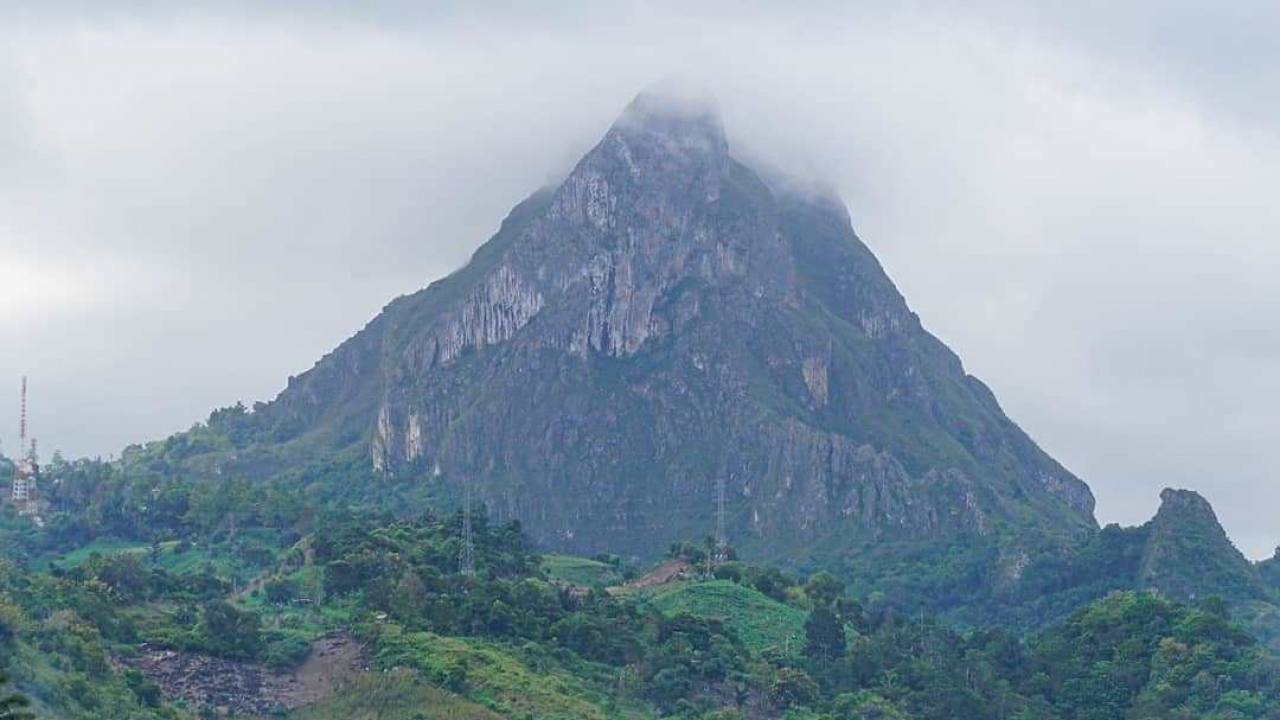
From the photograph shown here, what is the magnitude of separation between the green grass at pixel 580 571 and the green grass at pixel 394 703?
3922cm

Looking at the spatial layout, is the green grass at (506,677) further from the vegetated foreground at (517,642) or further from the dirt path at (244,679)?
the dirt path at (244,679)

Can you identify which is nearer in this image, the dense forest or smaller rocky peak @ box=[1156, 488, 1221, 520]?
the dense forest

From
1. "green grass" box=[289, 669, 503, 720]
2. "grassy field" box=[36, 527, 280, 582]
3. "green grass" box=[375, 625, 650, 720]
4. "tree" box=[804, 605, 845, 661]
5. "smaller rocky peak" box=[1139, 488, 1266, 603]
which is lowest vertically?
"green grass" box=[289, 669, 503, 720]

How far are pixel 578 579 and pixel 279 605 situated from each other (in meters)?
29.7

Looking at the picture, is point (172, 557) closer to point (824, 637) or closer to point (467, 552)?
point (467, 552)

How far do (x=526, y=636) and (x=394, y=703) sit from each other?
1741 centimetres

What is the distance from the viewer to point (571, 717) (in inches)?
4961

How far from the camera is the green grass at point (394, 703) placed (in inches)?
4835

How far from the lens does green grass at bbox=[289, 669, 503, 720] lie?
403 ft

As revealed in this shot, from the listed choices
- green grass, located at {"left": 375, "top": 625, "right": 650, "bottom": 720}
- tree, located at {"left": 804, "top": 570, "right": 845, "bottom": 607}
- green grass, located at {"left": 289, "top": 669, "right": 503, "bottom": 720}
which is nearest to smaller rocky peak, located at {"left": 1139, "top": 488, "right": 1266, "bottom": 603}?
tree, located at {"left": 804, "top": 570, "right": 845, "bottom": 607}

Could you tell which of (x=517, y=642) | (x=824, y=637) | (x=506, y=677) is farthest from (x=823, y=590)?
(x=506, y=677)

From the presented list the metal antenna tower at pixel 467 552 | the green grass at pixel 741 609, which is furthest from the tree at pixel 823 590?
the metal antenna tower at pixel 467 552

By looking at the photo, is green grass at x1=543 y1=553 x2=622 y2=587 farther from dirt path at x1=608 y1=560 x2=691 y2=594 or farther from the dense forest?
dirt path at x1=608 y1=560 x2=691 y2=594

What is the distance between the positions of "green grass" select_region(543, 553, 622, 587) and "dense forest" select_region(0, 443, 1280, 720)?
351 millimetres
